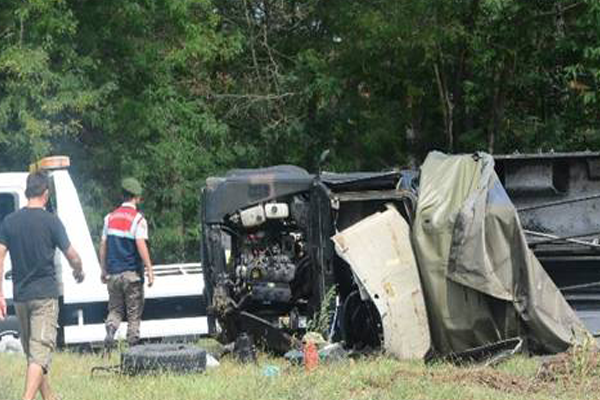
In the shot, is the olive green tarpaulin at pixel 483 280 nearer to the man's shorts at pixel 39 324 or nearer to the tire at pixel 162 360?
the tire at pixel 162 360

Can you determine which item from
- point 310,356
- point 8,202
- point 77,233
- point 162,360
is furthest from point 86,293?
point 310,356

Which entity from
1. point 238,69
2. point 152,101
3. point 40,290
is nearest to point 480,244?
point 40,290

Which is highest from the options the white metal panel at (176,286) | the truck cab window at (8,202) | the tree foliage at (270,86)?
the tree foliage at (270,86)

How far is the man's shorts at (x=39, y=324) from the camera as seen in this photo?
7.06 metres

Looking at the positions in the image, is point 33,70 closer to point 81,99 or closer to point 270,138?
point 81,99

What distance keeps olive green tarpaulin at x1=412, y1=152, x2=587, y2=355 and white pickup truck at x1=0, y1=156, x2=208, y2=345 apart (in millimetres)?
2760

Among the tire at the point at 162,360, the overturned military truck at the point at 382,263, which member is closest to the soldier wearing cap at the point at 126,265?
the overturned military truck at the point at 382,263

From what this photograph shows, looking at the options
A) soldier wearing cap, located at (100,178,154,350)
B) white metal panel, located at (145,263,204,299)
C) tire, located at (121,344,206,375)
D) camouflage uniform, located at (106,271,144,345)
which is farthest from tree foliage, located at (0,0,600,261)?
tire, located at (121,344,206,375)

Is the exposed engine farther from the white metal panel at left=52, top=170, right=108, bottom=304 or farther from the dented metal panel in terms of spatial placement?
the white metal panel at left=52, top=170, right=108, bottom=304

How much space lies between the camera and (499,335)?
27.6ft

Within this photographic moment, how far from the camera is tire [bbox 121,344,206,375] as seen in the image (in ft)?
24.9

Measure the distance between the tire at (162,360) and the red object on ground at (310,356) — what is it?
82 cm

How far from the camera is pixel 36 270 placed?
7.13 meters

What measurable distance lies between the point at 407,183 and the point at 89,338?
3503mm
